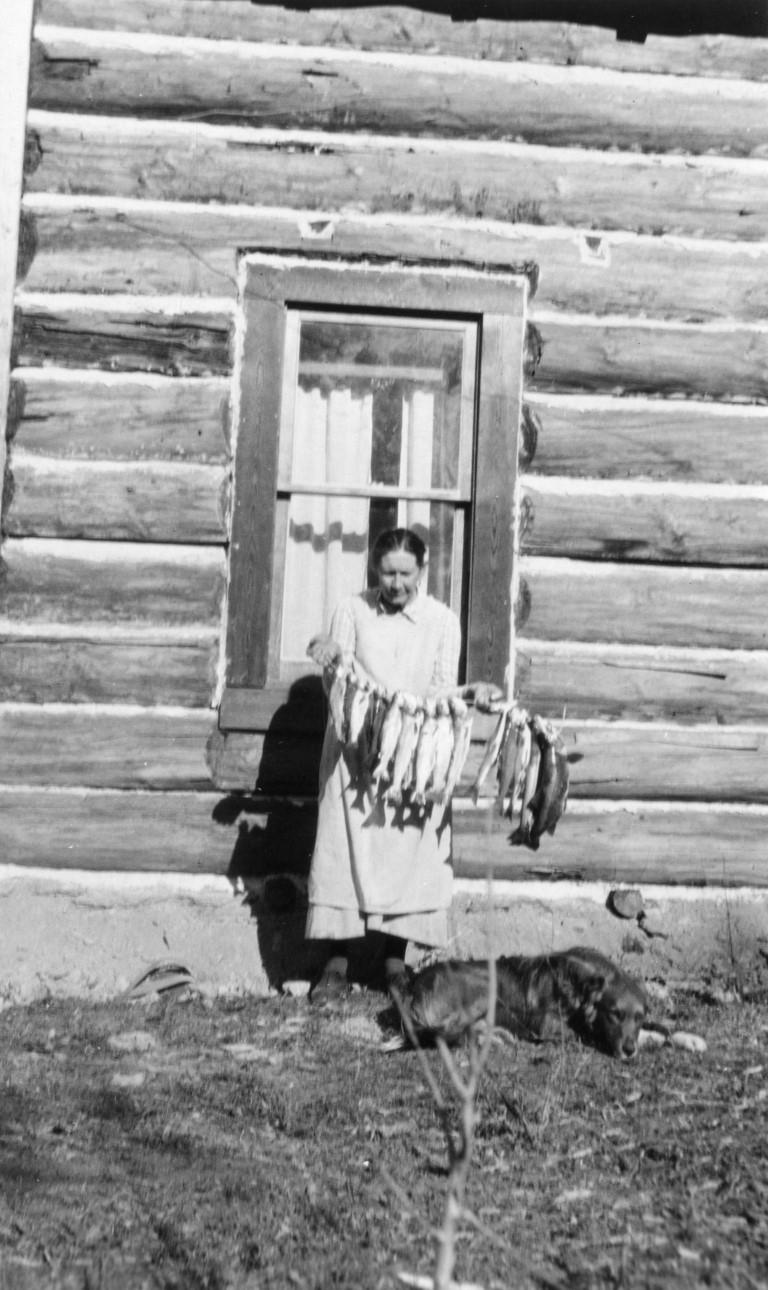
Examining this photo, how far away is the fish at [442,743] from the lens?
533cm

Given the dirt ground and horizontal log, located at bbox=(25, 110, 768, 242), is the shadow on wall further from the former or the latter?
horizontal log, located at bbox=(25, 110, 768, 242)

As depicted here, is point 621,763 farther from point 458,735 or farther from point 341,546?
point 341,546

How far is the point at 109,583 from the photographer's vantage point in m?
6.05

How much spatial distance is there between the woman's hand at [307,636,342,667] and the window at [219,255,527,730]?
0.63 m

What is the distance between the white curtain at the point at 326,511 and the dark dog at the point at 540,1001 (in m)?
1.80

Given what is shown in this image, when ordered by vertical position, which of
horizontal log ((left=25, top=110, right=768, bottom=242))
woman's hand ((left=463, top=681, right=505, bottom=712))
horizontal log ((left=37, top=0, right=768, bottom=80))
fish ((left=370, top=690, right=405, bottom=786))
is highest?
horizontal log ((left=37, top=0, right=768, bottom=80))

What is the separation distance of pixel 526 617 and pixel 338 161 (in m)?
2.22

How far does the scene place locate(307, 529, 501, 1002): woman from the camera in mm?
→ 5598

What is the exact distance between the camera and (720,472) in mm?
6258

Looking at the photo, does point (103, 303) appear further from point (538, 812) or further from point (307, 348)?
point (538, 812)

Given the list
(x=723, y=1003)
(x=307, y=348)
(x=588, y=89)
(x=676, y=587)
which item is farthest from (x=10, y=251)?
(x=723, y=1003)

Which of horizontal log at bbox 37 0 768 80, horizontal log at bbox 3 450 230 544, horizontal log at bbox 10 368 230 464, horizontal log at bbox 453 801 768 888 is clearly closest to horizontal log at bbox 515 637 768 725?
horizontal log at bbox 453 801 768 888

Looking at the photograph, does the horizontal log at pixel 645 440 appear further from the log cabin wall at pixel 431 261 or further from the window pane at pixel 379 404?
the window pane at pixel 379 404

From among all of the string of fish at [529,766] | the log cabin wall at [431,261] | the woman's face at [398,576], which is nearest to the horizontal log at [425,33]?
the log cabin wall at [431,261]
